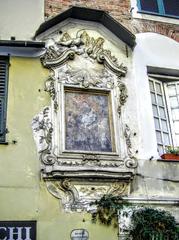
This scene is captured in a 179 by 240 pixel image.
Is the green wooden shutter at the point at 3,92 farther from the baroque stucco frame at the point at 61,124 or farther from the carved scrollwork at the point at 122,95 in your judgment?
the carved scrollwork at the point at 122,95

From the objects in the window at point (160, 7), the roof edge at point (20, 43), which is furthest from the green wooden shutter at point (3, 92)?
the window at point (160, 7)

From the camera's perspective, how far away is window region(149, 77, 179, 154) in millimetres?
8531

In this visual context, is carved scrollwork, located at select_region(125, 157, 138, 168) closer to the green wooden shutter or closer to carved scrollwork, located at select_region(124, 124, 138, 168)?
carved scrollwork, located at select_region(124, 124, 138, 168)

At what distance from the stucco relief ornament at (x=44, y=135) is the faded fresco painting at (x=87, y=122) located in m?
0.37

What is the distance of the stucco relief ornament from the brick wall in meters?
2.77

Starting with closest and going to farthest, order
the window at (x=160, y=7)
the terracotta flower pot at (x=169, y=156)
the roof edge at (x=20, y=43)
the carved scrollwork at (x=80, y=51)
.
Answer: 1. the roof edge at (x=20, y=43)
2. the terracotta flower pot at (x=169, y=156)
3. the carved scrollwork at (x=80, y=51)
4. the window at (x=160, y=7)

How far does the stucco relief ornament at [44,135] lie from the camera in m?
7.09

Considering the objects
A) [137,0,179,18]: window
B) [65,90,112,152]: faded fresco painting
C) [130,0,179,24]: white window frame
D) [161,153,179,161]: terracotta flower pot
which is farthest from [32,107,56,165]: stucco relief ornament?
[137,0,179,18]: window

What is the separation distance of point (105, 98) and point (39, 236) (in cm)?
322

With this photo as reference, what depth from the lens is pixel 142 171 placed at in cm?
764

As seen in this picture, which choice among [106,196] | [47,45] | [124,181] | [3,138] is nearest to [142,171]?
[124,181]

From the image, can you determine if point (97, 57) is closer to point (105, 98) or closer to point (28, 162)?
point (105, 98)

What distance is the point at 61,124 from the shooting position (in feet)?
24.7

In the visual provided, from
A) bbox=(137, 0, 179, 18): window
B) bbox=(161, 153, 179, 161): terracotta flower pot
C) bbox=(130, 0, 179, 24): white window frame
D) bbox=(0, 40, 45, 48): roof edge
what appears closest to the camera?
bbox=(0, 40, 45, 48): roof edge
